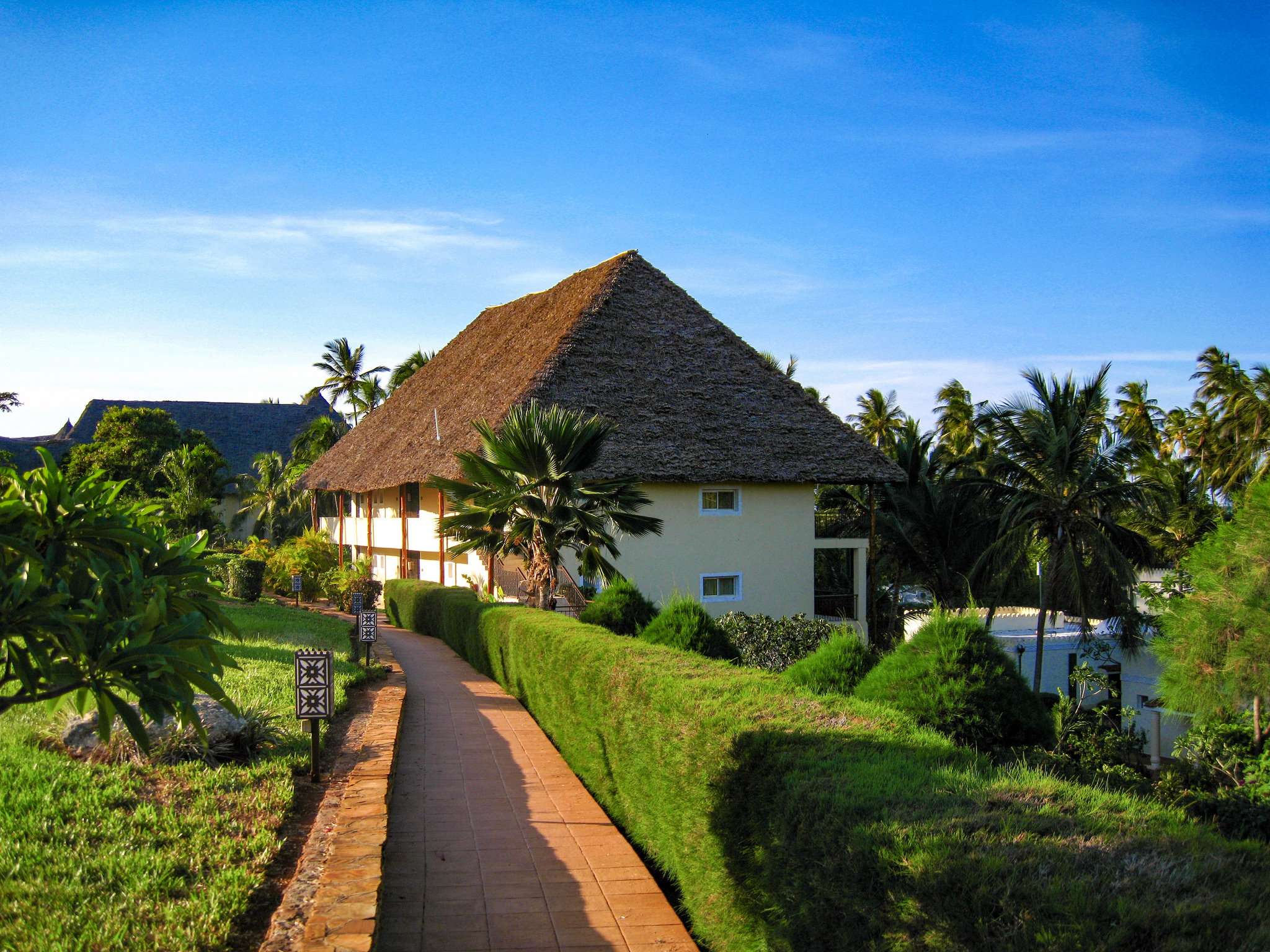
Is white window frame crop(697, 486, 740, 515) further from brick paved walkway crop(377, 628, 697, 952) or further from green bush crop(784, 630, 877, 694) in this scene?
green bush crop(784, 630, 877, 694)

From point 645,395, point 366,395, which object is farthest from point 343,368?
point 645,395

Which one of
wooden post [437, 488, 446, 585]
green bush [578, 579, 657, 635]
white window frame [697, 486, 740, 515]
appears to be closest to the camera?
green bush [578, 579, 657, 635]

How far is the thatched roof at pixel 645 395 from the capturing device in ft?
77.6

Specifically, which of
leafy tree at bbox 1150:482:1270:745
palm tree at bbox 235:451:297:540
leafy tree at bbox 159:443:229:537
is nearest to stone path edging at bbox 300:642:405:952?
leafy tree at bbox 1150:482:1270:745

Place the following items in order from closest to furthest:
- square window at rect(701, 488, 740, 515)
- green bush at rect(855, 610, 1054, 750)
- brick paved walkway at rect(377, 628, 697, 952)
A: brick paved walkway at rect(377, 628, 697, 952) < green bush at rect(855, 610, 1054, 750) < square window at rect(701, 488, 740, 515)

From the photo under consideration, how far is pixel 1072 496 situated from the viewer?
2781 centimetres

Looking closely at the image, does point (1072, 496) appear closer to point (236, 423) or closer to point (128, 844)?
point (128, 844)

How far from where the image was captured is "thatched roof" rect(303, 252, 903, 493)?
23.7m

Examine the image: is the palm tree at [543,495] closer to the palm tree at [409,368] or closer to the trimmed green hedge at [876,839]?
the trimmed green hedge at [876,839]

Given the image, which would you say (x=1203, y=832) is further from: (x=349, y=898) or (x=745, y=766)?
(x=349, y=898)

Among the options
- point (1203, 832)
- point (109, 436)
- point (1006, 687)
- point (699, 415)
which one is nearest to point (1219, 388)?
point (699, 415)

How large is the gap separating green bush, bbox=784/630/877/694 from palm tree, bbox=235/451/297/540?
131ft

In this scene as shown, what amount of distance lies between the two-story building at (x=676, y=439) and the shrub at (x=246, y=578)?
14.0ft

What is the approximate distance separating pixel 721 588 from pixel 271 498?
2953cm
